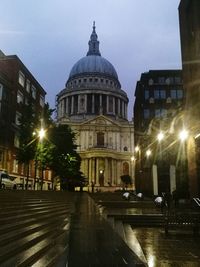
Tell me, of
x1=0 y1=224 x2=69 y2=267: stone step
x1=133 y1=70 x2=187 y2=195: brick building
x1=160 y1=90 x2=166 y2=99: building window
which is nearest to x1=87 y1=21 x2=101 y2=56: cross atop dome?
x1=133 y1=70 x2=187 y2=195: brick building

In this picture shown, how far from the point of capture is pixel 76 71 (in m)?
143

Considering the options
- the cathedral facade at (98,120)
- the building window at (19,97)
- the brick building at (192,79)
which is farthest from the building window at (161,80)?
the cathedral facade at (98,120)

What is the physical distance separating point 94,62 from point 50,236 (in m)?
140

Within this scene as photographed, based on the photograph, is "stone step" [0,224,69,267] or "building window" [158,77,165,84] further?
"building window" [158,77,165,84]

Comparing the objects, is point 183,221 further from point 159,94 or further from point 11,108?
point 159,94

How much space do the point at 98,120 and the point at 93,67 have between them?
3959cm

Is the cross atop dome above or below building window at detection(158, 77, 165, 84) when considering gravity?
above

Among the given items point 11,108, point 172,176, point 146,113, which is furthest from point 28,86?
point 172,176

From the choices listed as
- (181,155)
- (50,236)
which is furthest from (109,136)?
(50,236)

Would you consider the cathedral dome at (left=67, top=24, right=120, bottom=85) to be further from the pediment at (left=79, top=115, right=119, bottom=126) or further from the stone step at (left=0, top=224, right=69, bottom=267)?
the stone step at (left=0, top=224, right=69, bottom=267)

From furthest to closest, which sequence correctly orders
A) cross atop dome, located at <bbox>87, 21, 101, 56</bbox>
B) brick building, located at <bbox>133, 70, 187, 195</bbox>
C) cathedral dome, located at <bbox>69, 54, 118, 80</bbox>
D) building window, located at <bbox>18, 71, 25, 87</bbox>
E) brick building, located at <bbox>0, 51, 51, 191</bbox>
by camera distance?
cross atop dome, located at <bbox>87, 21, 101, 56</bbox> → cathedral dome, located at <bbox>69, 54, 118, 80</bbox> → building window, located at <bbox>18, 71, 25, 87</bbox> → brick building, located at <bbox>0, 51, 51, 191</bbox> → brick building, located at <bbox>133, 70, 187, 195</bbox>

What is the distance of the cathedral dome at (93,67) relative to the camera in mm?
140150

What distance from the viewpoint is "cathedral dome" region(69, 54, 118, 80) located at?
140 meters

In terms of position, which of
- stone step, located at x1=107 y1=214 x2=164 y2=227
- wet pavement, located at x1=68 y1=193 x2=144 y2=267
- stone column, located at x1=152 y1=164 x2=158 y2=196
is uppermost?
stone column, located at x1=152 y1=164 x2=158 y2=196
